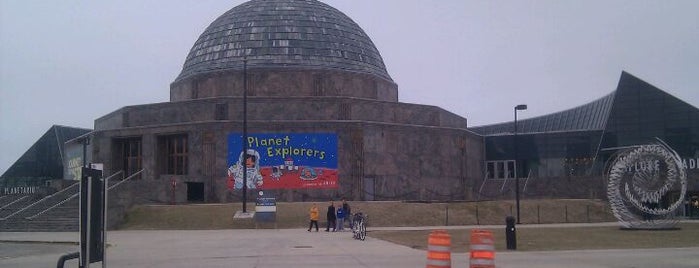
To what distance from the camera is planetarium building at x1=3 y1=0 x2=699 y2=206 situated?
113 ft

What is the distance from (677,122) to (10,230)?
33.9 m

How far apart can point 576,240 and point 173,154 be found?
22998 mm

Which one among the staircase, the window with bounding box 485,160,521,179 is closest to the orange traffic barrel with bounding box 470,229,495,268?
the staircase

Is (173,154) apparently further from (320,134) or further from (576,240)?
(576,240)

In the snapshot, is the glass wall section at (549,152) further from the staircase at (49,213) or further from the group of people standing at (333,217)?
the staircase at (49,213)

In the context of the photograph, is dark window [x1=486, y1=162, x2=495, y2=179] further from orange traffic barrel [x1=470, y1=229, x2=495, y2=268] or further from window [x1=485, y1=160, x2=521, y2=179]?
orange traffic barrel [x1=470, y1=229, x2=495, y2=268]

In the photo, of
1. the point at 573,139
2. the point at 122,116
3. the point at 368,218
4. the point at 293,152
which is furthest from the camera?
the point at 573,139

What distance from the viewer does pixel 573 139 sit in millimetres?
45062

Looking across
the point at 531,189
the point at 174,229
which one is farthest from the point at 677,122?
the point at 174,229

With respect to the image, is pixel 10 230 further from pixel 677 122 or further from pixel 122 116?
pixel 677 122

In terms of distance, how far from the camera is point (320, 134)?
1384 inches

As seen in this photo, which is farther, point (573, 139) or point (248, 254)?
point (573, 139)

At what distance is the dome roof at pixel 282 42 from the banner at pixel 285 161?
681cm

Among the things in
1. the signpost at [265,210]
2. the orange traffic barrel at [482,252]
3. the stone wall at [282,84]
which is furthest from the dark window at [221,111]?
the orange traffic barrel at [482,252]
